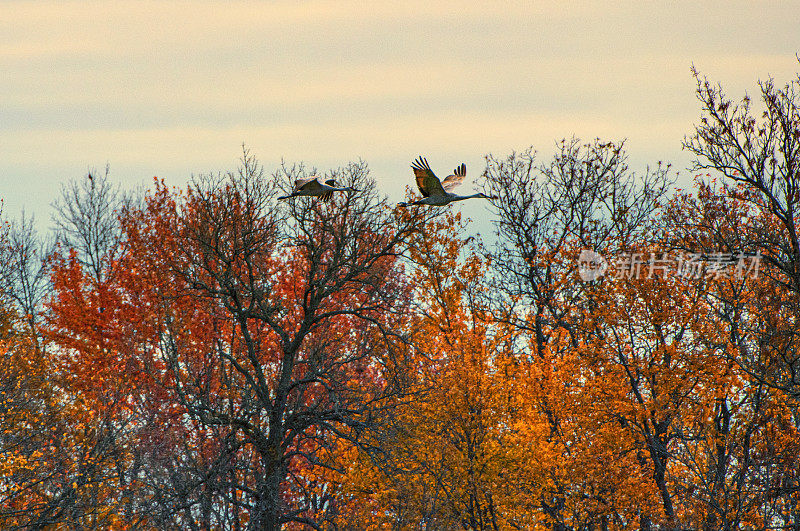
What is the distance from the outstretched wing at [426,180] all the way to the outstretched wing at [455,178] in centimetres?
62

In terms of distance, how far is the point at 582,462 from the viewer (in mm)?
20828

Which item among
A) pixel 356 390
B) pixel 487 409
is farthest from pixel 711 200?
pixel 356 390

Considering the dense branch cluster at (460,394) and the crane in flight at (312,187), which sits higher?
the crane in flight at (312,187)

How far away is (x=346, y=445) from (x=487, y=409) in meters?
4.33

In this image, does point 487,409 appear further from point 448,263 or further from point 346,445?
point 448,263

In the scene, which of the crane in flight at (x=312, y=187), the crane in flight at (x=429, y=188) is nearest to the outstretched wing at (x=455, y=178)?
the crane in flight at (x=429, y=188)

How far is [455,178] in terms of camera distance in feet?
63.4

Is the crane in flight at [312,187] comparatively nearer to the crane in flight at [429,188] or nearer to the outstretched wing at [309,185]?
the outstretched wing at [309,185]

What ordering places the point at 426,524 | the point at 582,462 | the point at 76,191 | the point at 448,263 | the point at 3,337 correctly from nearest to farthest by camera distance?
the point at 426,524
the point at 582,462
the point at 3,337
the point at 448,263
the point at 76,191

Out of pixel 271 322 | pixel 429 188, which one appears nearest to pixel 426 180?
pixel 429 188

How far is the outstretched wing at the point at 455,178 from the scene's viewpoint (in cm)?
1897

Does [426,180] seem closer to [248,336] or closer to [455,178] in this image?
[455,178]

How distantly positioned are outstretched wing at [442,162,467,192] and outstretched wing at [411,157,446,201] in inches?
24.5

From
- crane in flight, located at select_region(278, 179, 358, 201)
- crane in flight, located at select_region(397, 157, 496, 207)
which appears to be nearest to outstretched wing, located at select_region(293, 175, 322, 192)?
crane in flight, located at select_region(278, 179, 358, 201)
